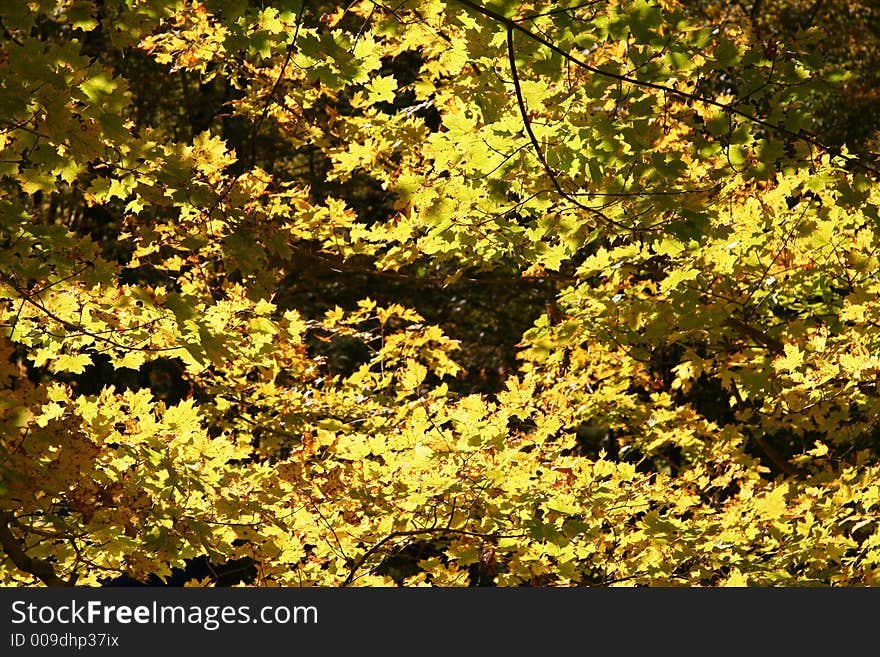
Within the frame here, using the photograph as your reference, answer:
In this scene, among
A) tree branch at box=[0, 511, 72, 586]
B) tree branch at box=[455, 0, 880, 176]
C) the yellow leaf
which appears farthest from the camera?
the yellow leaf

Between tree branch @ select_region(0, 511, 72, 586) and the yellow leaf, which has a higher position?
the yellow leaf

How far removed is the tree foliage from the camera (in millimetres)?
3178

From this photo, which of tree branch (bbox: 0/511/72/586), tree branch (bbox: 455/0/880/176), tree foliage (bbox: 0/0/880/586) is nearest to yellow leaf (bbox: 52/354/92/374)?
tree foliage (bbox: 0/0/880/586)

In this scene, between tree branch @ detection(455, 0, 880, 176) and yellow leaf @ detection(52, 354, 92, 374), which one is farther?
yellow leaf @ detection(52, 354, 92, 374)

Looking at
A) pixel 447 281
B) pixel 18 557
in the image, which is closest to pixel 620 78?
pixel 447 281

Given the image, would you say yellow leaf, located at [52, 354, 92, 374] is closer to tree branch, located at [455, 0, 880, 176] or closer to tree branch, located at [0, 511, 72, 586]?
tree branch, located at [0, 511, 72, 586]

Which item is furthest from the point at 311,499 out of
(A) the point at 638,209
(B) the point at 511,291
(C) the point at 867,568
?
(B) the point at 511,291

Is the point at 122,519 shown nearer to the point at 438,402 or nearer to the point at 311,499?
the point at 311,499

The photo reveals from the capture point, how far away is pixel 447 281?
4863mm

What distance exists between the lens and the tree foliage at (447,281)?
10.4 feet

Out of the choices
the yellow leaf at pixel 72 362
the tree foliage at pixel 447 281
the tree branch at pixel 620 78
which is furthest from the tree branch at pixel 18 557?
the tree branch at pixel 620 78

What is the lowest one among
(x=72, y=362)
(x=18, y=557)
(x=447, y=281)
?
(x=18, y=557)

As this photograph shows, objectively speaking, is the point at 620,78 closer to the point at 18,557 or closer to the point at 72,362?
the point at 72,362

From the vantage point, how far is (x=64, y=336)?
352 cm
